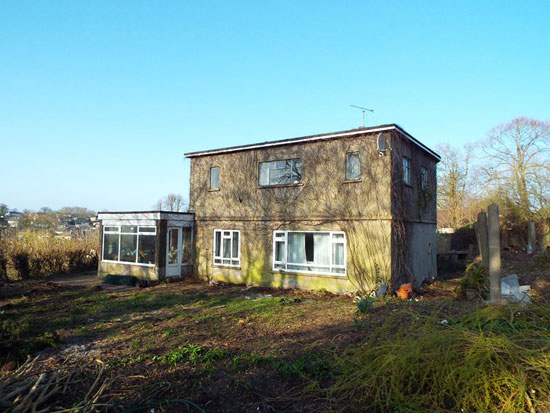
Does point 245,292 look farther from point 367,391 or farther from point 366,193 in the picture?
point 367,391

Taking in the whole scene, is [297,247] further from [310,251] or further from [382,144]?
[382,144]

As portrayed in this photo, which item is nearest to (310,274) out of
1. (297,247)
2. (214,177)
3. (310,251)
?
(310,251)

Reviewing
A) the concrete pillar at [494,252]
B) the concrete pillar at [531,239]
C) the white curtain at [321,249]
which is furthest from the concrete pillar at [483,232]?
the concrete pillar at [531,239]

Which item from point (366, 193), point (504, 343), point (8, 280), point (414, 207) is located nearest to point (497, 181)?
point (414, 207)

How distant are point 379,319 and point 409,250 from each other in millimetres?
6192

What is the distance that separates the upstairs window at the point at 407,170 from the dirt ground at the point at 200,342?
3913 millimetres

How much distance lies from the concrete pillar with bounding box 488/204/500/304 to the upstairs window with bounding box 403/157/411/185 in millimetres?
5055

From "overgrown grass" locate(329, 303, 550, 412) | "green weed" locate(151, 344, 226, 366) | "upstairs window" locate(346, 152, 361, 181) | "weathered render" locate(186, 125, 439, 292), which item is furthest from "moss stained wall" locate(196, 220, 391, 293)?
"green weed" locate(151, 344, 226, 366)

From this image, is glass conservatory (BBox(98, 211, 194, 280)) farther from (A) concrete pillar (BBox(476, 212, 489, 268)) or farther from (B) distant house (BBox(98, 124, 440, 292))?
(A) concrete pillar (BBox(476, 212, 489, 268))

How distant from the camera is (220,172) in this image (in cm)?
1574

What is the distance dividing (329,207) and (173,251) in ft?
25.4

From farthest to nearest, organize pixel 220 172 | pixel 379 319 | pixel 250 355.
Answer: pixel 220 172, pixel 379 319, pixel 250 355

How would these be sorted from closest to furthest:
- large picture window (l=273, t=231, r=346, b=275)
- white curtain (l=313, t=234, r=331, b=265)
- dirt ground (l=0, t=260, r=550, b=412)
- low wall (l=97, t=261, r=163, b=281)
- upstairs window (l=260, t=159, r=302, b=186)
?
dirt ground (l=0, t=260, r=550, b=412), large picture window (l=273, t=231, r=346, b=275), white curtain (l=313, t=234, r=331, b=265), upstairs window (l=260, t=159, r=302, b=186), low wall (l=97, t=261, r=163, b=281)

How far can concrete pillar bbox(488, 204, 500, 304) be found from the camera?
24.9ft
